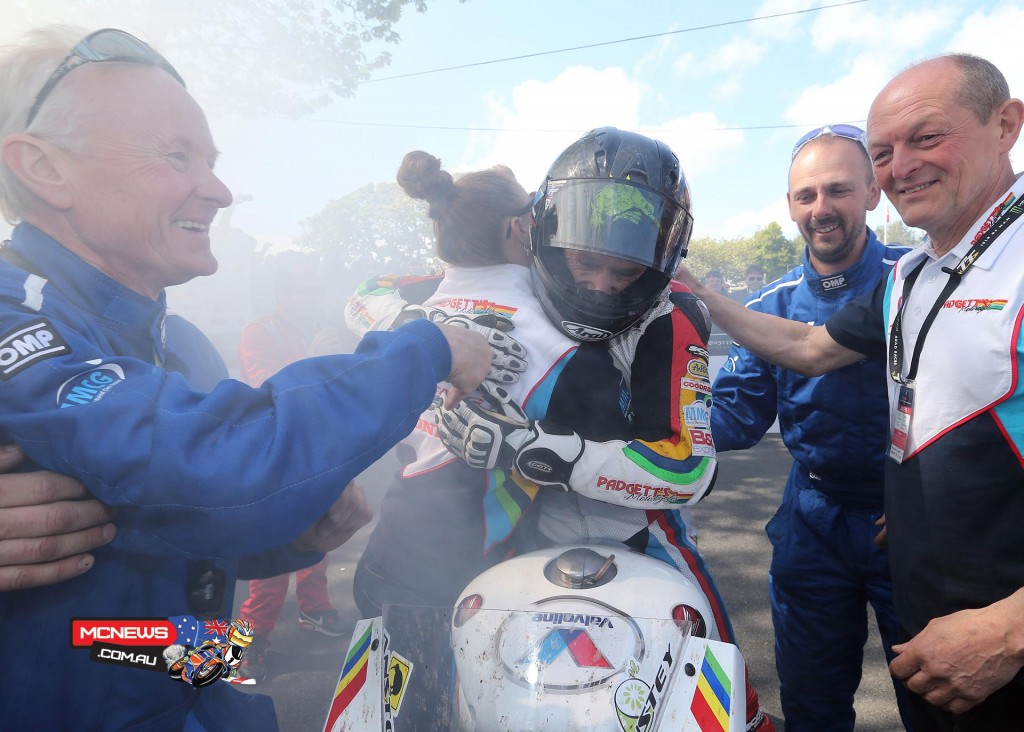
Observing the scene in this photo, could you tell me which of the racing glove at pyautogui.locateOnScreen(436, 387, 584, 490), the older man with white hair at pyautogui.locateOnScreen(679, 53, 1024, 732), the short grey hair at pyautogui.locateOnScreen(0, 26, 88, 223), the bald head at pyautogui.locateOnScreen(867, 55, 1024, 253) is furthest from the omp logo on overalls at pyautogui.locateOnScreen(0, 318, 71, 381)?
the bald head at pyautogui.locateOnScreen(867, 55, 1024, 253)

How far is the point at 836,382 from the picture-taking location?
2.41 meters

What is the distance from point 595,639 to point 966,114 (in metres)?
1.75

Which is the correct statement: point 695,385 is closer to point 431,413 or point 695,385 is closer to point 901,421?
point 901,421

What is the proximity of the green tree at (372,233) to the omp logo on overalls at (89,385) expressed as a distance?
333 cm

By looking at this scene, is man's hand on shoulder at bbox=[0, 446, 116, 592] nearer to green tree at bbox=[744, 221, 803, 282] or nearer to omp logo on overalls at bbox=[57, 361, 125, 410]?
omp logo on overalls at bbox=[57, 361, 125, 410]

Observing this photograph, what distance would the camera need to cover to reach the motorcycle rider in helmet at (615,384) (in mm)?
1649

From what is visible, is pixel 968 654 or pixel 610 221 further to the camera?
pixel 610 221

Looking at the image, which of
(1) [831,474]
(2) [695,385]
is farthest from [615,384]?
(1) [831,474]

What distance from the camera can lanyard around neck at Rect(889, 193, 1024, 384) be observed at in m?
1.52

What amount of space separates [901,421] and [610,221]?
41.1 inches

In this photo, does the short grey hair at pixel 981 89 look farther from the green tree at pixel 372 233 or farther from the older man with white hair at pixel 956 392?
the green tree at pixel 372 233

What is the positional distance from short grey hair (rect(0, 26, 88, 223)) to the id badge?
7.27 feet

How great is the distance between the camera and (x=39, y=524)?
3.34ft

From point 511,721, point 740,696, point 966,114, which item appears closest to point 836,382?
point 966,114
